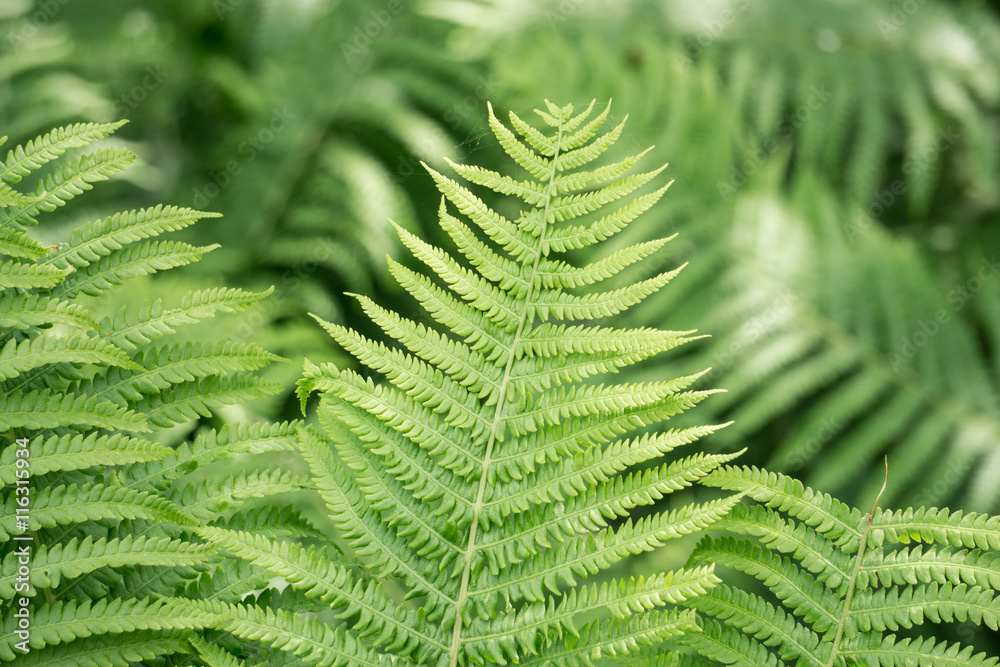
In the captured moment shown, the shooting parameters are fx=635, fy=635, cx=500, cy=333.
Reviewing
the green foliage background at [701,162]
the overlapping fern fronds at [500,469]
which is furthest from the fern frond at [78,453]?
the green foliage background at [701,162]

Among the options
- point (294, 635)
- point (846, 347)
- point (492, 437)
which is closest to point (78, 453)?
point (294, 635)

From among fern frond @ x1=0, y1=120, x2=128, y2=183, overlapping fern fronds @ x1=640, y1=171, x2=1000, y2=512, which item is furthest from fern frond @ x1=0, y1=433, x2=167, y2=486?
overlapping fern fronds @ x1=640, y1=171, x2=1000, y2=512

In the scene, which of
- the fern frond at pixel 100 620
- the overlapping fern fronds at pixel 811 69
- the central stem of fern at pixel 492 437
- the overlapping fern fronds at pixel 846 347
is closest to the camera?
the fern frond at pixel 100 620

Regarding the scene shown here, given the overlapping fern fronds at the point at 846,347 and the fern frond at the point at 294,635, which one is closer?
the fern frond at the point at 294,635

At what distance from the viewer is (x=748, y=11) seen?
2799 mm

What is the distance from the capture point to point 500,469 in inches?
33.4

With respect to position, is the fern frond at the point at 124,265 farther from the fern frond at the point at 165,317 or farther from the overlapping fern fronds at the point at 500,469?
the overlapping fern fronds at the point at 500,469

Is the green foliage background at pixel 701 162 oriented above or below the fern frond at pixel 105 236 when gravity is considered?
above

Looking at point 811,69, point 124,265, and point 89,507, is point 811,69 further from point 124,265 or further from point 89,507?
point 89,507

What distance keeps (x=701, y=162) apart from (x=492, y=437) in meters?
1.93

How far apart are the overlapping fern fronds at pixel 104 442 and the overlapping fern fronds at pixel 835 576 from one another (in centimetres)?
60

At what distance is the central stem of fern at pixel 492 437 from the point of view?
814 millimetres

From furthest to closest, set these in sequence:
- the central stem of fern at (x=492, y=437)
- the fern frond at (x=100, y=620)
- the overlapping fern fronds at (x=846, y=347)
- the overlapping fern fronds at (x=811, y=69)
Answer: the overlapping fern fronds at (x=811, y=69) < the overlapping fern fronds at (x=846, y=347) < the central stem of fern at (x=492, y=437) < the fern frond at (x=100, y=620)

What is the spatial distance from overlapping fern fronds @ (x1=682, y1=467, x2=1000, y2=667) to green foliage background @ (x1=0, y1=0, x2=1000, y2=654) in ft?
4.21
